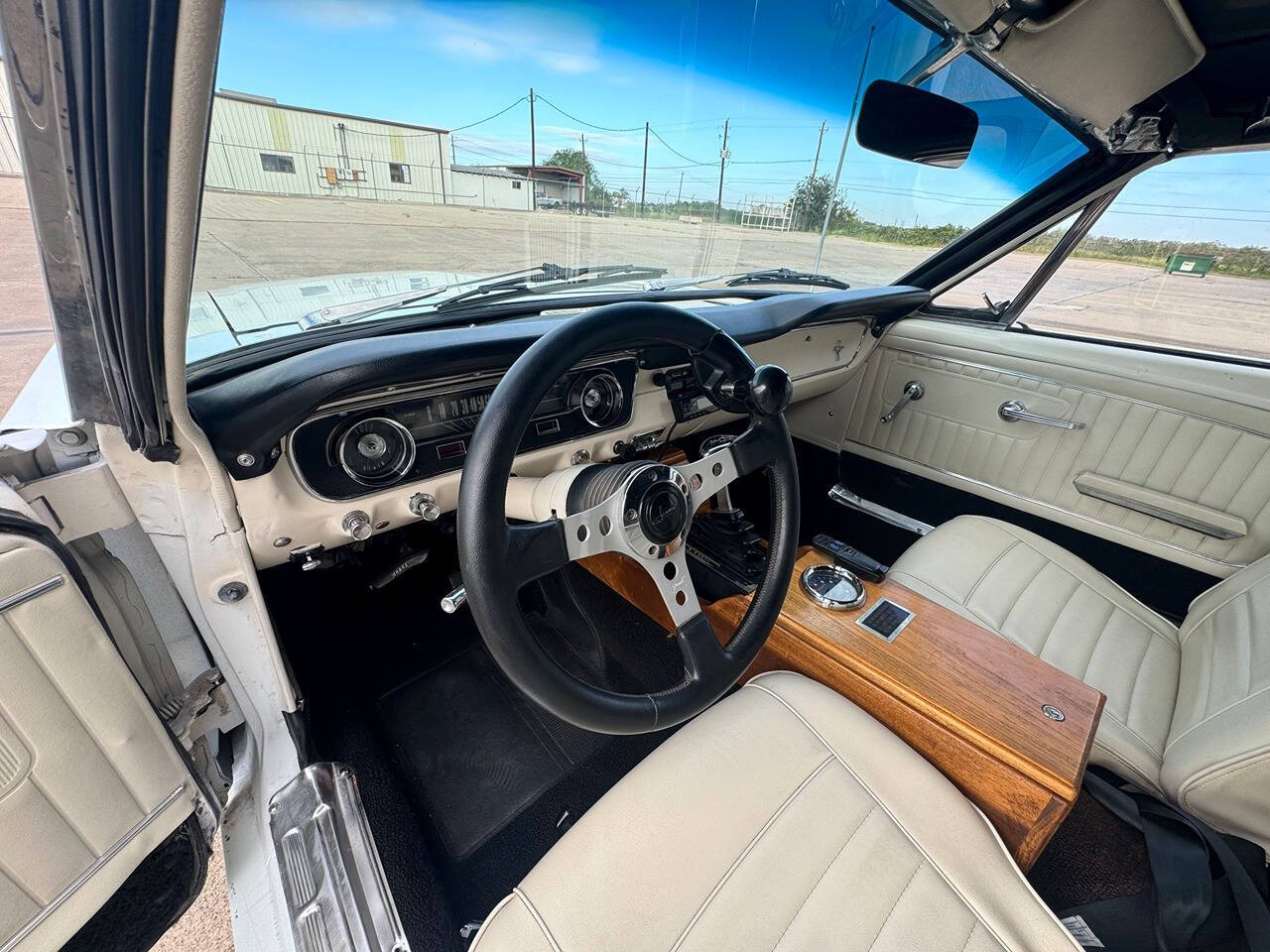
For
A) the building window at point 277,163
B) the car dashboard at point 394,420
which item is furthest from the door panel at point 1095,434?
the building window at point 277,163

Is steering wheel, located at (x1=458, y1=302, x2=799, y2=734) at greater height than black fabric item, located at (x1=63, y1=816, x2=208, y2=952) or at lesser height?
greater

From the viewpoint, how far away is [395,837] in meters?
1.31

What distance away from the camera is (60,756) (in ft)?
2.31

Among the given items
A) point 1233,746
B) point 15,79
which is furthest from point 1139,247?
point 15,79

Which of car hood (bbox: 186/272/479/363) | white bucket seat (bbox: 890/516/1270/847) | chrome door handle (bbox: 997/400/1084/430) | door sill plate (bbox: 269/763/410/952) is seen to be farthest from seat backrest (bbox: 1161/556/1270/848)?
car hood (bbox: 186/272/479/363)

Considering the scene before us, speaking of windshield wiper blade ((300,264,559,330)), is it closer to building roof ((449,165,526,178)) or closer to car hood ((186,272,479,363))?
car hood ((186,272,479,363))

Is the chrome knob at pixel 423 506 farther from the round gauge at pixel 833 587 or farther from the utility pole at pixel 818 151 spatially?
the utility pole at pixel 818 151


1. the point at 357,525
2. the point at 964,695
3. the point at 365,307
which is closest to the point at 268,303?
the point at 365,307

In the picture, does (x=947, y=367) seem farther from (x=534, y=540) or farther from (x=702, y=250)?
(x=534, y=540)

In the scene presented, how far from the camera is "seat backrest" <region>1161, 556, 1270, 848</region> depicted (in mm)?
872

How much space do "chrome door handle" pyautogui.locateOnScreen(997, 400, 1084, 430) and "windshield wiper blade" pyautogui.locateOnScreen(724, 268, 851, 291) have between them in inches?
27.7

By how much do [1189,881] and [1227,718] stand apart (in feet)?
0.88

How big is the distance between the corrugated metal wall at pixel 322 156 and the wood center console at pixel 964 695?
1.01 metres

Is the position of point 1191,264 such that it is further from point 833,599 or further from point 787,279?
point 833,599
